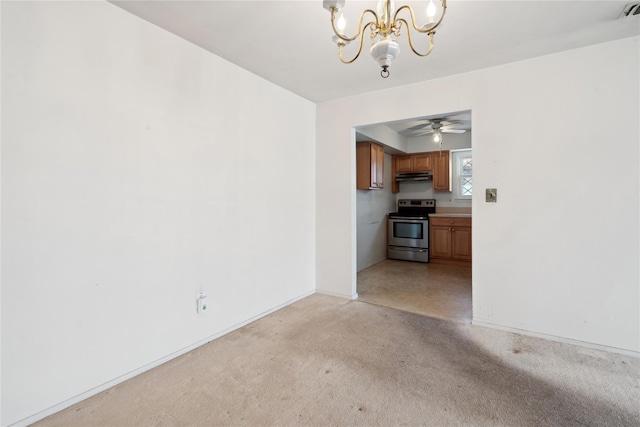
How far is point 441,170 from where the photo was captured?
583cm

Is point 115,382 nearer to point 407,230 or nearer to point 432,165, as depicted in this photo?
point 407,230

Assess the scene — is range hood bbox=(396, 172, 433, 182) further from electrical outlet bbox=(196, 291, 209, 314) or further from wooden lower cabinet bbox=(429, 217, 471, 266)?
electrical outlet bbox=(196, 291, 209, 314)

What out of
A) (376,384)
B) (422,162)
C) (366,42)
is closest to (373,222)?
(422,162)

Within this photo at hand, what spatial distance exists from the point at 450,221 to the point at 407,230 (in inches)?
31.5

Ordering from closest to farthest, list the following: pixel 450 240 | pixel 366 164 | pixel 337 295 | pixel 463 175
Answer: pixel 337 295
pixel 366 164
pixel 450 240
pixel 463 175

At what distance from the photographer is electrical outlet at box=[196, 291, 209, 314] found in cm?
240

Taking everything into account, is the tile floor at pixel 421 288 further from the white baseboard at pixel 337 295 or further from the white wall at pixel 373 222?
the white wall at pixel 373 222

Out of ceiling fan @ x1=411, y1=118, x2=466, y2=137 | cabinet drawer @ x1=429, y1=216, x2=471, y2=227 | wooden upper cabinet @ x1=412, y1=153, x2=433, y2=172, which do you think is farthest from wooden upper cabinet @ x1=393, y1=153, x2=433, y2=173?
ceiling fan @ x1=411, y1=118, x2=466, y2=137

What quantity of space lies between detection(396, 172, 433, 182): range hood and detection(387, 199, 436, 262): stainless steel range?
0.49 metres

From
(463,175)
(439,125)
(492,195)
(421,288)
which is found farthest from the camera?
(463,175)

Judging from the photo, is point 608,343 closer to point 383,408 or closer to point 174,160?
point 383,408

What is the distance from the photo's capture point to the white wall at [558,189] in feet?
7.41

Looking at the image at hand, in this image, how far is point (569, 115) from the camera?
7.93 feet

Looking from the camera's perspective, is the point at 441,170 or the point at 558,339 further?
the point at 441,170
